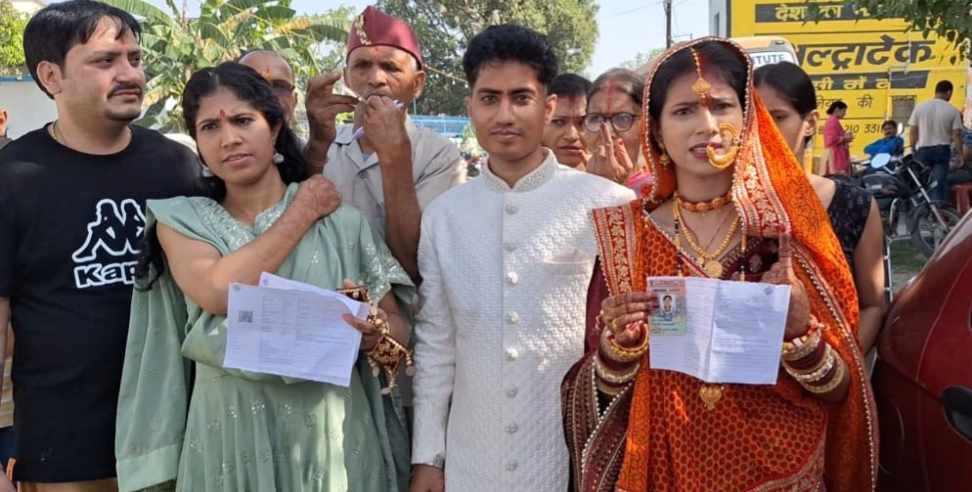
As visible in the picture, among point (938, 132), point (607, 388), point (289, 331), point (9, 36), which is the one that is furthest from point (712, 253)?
point (9, 36)

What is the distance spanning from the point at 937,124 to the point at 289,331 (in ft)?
35.0

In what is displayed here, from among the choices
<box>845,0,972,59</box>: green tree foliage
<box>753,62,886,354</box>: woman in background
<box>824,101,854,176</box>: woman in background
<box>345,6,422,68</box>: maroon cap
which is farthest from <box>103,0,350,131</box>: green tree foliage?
<box>753,62,886,354</box>: woman in background

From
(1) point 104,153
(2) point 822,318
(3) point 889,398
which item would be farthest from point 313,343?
(3) point 889,398

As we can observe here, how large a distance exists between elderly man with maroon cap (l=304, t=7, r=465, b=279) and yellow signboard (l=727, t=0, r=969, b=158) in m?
15.2

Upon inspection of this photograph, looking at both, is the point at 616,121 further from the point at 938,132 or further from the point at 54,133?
the point at 938,132

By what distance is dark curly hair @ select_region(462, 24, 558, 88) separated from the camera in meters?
2.42

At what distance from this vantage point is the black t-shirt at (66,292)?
2406 mm

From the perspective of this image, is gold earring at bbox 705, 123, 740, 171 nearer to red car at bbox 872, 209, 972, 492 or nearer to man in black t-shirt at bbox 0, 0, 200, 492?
red car at bbox 872, 209, 972, 492

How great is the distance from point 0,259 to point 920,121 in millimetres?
11191

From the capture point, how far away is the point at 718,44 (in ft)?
6.62

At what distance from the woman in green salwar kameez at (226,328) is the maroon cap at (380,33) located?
2.01ft

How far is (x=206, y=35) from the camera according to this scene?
17.5 m

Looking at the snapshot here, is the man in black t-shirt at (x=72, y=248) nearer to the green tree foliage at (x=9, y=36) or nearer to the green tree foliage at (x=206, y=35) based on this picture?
the green tree foliage at (x=206, y=35)

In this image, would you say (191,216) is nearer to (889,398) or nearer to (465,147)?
(889,398)
